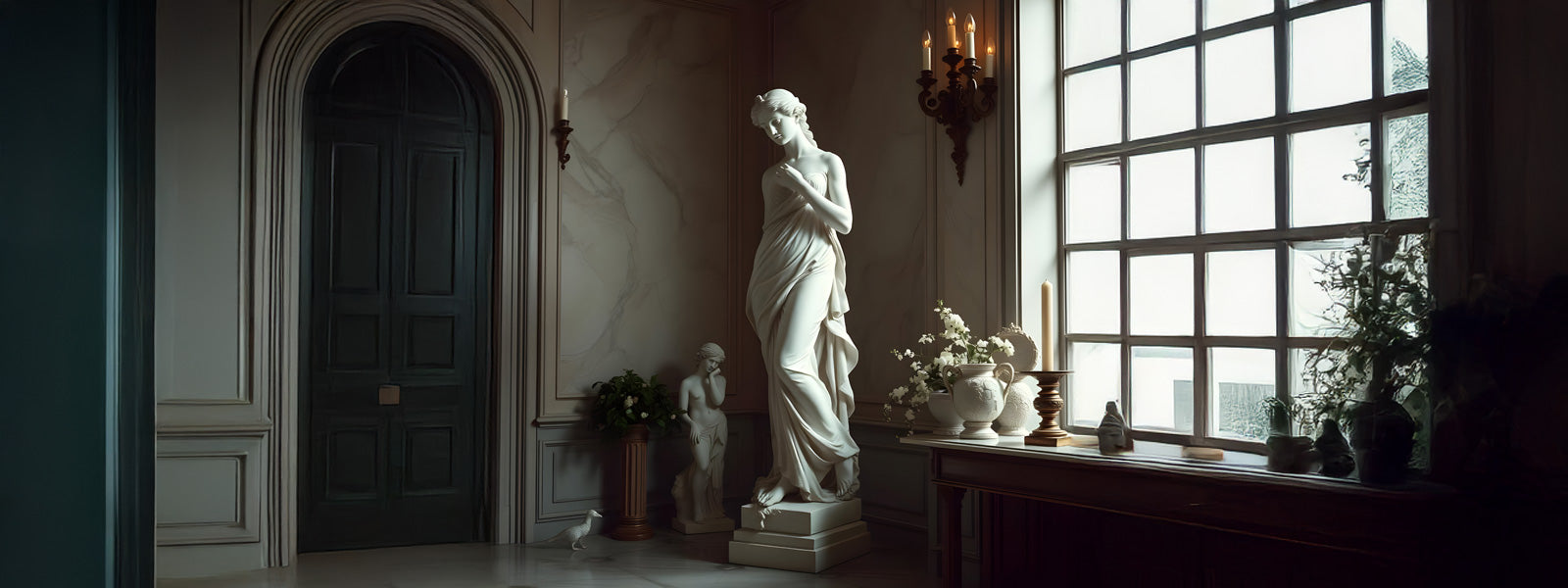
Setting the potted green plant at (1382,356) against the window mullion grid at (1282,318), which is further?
the window mullion grid at (1282,318)

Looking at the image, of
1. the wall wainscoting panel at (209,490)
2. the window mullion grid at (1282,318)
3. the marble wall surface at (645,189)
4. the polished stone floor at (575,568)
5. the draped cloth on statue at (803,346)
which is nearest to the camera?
the window mullion grid at (1282,318)

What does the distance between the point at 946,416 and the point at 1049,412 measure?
1.61ft

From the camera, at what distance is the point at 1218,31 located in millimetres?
3873

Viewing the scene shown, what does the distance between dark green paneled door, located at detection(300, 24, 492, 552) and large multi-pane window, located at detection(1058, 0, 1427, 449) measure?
10.3 ft

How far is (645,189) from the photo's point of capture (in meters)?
5.78

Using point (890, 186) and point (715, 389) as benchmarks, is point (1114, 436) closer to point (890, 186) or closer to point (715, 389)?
point (890, 186)

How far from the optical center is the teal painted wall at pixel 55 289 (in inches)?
54.4

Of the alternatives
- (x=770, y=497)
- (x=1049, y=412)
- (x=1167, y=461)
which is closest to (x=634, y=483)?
(x=770, y=497)

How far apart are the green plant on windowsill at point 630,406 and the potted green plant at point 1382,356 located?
10.9 ft

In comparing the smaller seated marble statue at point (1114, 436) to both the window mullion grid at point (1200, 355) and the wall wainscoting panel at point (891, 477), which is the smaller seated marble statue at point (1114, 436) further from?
the wall wainscoting panel at point (891, 477)

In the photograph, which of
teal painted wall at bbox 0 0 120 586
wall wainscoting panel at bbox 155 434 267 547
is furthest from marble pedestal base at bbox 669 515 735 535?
teal painted wall at bbox 0 0 120 586

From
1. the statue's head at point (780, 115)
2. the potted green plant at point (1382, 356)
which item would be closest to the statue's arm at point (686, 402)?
the statue's head at point (780, 115)

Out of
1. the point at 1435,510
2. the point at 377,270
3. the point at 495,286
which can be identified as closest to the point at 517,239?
the point at 495,286

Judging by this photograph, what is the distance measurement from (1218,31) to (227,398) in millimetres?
4684
